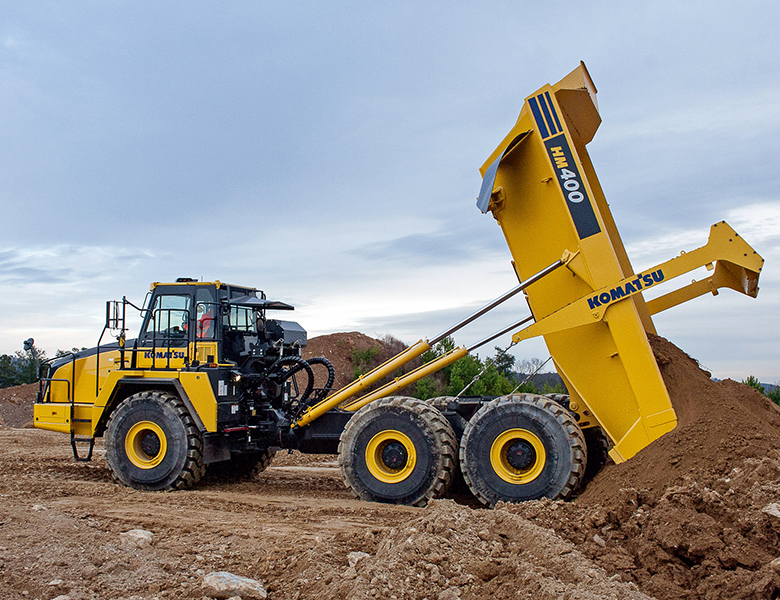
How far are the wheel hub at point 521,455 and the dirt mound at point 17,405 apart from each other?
24137 millimetres

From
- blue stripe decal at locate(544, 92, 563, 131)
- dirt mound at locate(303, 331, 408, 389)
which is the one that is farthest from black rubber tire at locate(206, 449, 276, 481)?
dirt mound at locate(303, 331, 408, 389)

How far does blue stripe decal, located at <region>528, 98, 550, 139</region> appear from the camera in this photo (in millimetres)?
7098

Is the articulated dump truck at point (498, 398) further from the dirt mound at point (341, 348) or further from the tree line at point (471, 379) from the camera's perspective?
the dirt mound at point (341, 348)

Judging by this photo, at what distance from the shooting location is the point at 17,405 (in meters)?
27.3

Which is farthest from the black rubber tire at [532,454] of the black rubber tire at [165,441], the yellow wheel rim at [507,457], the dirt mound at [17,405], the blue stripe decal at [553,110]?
the dirt mound at [17,405]

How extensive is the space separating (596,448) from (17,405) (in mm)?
27119

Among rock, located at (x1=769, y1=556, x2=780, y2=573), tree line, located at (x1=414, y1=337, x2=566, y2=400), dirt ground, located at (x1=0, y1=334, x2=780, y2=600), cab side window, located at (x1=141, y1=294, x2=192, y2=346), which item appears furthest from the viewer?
tree line, located at (x1=414, y1=337, x2=566, y2=400)

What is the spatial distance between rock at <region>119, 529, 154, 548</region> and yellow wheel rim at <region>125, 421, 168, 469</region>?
283 cm

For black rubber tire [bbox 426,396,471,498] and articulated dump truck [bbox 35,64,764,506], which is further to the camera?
black rubber tire [bbox 426,396,471,498]

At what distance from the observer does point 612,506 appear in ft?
18.0

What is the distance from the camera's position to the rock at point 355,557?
15.8 ft

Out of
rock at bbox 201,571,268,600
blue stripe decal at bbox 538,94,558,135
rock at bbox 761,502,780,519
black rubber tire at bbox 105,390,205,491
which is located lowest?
rock at bbox 761,502,780,519

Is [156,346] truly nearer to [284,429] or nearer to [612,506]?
[284,429]

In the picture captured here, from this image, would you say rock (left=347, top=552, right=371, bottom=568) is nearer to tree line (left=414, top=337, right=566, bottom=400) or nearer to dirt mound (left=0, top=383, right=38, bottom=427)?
tree line (left=414, top=337, right=566, bottom=400)
